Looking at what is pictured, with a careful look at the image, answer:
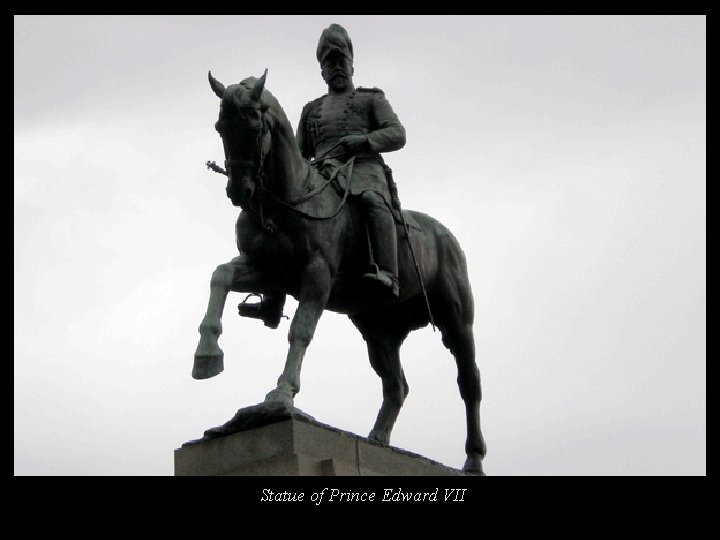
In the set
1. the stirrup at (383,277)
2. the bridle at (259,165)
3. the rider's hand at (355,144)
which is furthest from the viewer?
the rider's hand at (355,144)

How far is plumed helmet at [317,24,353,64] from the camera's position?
16.8 m

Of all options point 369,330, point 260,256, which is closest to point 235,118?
point 260,256

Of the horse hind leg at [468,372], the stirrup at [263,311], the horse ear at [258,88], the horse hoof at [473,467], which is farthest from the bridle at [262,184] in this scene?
the horse hoof at [473,467]

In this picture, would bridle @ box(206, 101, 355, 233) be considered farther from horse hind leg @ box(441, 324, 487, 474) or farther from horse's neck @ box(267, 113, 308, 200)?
horse hind leg @ box(441, 324, 487, 474)

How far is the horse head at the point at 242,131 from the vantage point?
14250 mm

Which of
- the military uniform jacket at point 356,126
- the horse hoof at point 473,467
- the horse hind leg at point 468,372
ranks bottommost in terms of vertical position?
the horse hoof at point 473,467

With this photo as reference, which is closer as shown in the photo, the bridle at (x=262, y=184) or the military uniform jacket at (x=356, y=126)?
the bridle at (x=262, y=184)

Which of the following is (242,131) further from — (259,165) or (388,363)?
(388,363)

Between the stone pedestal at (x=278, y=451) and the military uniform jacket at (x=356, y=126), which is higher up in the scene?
the military uniform jacket at (x=356, y=126)

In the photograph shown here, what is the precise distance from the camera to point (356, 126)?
16734 millimetres

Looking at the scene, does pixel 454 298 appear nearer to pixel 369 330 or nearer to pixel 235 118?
pixel 369 330

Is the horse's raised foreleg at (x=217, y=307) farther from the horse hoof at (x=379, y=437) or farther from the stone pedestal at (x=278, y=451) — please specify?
the horse hoof at (x=379, y=437)

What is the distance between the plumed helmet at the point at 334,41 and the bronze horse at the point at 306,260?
5.63ft

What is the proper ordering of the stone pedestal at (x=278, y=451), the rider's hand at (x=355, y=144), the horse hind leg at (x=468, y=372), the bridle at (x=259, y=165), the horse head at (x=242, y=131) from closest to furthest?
the stone pedestal at (x=278, y=451)
the horse head at (x=242, y=131)
the bridle at (x=259, y=165)
the rider's hand at (x=355, y=144)
the horse hind leg at (x=468, y=372)
